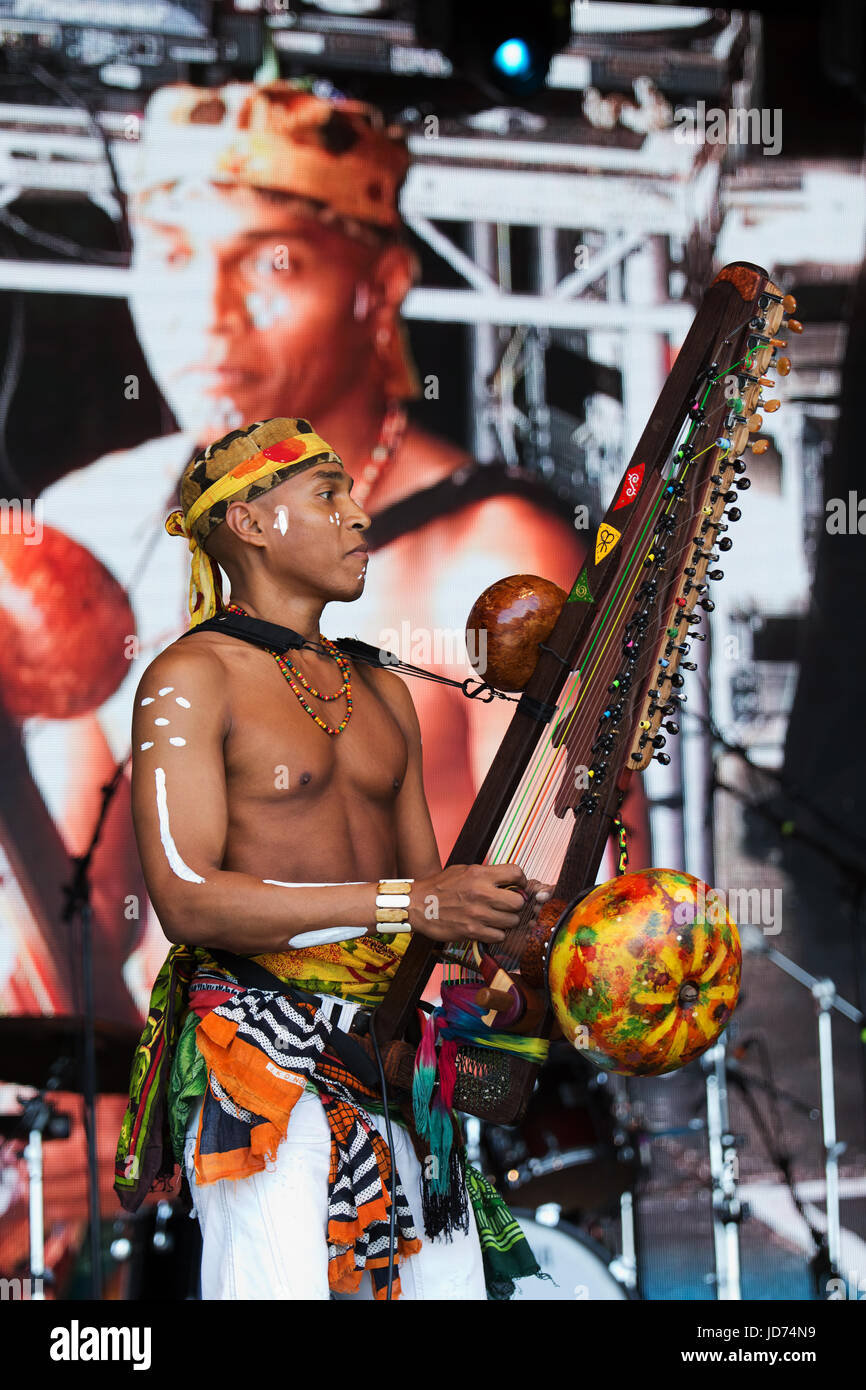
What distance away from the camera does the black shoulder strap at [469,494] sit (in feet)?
16.4

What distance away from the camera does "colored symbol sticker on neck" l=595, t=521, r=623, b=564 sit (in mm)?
2293

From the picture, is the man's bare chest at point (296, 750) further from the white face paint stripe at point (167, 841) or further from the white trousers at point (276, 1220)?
the white trousers at point (276, 1220)

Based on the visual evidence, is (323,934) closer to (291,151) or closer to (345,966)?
(345,966)

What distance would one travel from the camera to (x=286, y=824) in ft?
7.60

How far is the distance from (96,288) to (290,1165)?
11.5 ft

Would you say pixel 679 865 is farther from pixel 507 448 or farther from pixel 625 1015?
pixel 625 1015

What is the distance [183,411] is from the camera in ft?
16.0

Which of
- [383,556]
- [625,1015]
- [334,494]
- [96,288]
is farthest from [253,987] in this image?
[96,288]

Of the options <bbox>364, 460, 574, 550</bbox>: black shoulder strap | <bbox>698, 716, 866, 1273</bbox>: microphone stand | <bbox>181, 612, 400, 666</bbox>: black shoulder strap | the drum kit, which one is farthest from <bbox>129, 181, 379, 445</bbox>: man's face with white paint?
<bbox>181, 612, 400, 666</bbox>: black shoulder strap

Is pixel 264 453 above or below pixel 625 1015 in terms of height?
above

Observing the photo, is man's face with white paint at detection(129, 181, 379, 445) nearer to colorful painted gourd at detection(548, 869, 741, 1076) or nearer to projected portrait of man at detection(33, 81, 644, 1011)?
projected portrait of man at detection(33, 81, 644, 1011)

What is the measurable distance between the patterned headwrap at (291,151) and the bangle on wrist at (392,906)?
3159mm

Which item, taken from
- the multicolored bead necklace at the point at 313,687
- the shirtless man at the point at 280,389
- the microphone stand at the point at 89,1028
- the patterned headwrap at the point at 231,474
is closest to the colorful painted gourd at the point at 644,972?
the multicolored bead necklace at the point at 313,687

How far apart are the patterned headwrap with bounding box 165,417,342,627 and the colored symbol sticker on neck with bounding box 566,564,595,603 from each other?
49 cm
